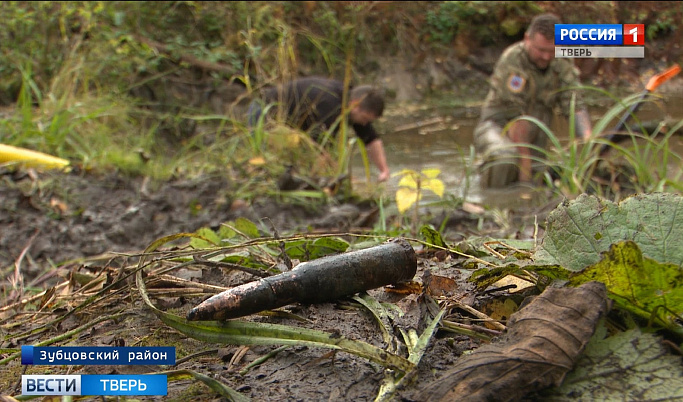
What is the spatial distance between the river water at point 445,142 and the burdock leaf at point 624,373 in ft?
11.1

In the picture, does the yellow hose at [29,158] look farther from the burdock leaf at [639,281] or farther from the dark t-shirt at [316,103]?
the burdock leaf at [639,281]

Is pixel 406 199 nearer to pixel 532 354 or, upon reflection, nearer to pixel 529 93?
pixel 532 354

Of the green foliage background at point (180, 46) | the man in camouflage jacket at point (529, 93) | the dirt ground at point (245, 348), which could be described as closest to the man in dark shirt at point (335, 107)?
the green foliage background at point (180, 46)

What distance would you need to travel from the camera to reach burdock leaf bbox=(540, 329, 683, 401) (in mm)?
752

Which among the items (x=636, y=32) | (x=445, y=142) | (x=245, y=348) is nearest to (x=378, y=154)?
(x=445, y=142)

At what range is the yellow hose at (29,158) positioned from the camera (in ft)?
12.3

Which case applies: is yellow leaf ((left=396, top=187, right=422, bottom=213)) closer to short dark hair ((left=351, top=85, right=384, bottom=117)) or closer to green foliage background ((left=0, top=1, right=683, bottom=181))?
green foliage background ((left=0, top=1, right=683, bottom=181))

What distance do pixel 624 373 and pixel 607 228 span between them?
26cm

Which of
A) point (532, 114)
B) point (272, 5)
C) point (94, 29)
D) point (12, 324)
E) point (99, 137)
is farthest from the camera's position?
point (272, 5)

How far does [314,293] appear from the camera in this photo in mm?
1068

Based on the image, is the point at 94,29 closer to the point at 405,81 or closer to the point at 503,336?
the point at 405,81

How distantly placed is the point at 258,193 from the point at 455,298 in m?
2.74

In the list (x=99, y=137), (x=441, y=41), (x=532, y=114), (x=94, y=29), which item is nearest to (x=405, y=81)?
(x=441, y=41)

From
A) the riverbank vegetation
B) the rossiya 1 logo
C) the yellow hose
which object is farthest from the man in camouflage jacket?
the yellow hose
